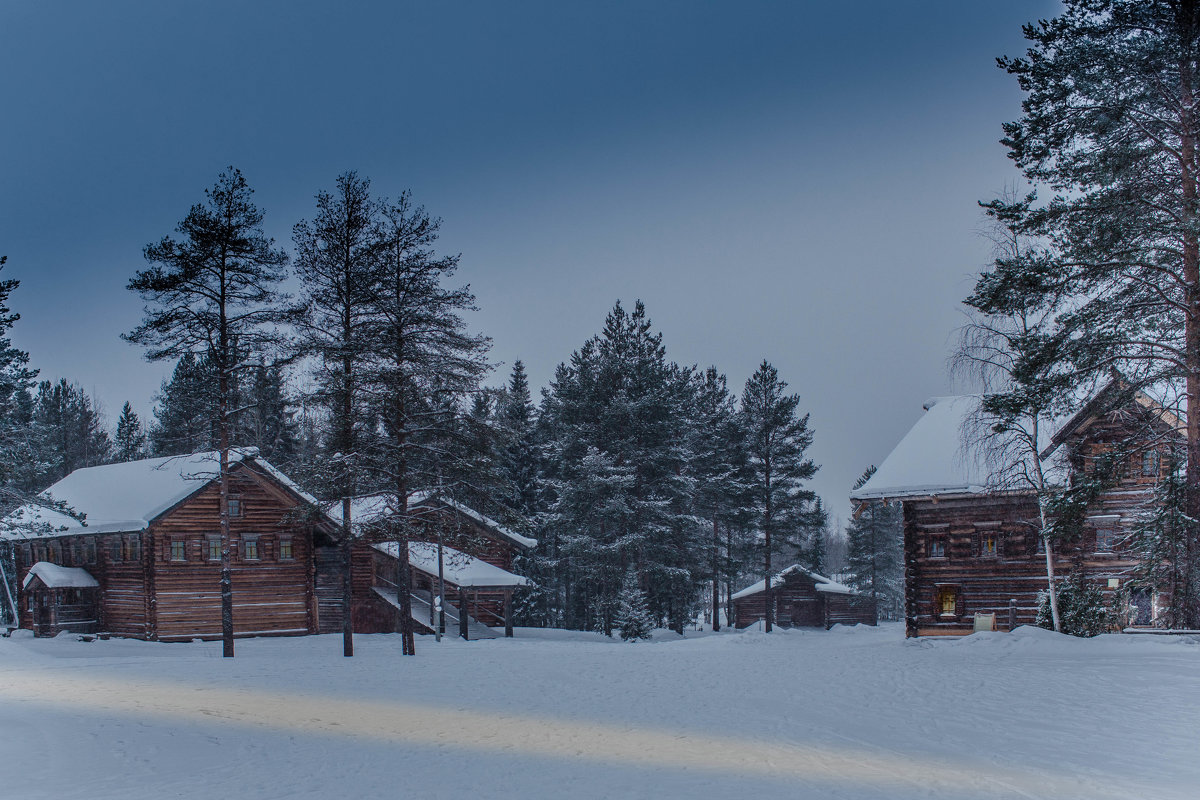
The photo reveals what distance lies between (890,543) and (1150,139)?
210 feet

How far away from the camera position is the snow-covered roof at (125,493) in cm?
3772

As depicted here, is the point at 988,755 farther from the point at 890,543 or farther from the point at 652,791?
the point at 890,543

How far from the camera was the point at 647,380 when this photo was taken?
1874 inches

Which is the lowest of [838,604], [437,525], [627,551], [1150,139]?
[838,604]

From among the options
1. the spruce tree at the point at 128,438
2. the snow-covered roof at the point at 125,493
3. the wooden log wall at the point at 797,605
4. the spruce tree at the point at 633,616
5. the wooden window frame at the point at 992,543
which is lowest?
the wooden log wall at the point at 797,605

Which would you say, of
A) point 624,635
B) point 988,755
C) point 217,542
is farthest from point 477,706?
point 217,542

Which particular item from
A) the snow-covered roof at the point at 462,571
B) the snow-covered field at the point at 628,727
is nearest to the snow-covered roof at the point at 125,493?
the snow-covered roof at the point at 462,571

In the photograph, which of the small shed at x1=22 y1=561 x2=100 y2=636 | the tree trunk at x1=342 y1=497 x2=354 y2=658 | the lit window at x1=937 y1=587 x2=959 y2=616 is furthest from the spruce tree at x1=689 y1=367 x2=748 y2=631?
the small shed at x1=22 y1=561 x2=100 y2=636

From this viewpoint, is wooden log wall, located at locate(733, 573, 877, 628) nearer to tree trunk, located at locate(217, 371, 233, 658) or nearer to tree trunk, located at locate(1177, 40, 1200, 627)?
tree trunk, located at locate(217, 371, 233, 658)

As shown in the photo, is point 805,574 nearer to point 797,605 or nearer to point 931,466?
point 797,605

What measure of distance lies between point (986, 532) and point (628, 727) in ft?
73.6

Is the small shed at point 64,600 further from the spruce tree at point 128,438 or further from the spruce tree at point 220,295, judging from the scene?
the spruce tree at point 128,438

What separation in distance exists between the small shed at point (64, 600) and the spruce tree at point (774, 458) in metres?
34.4

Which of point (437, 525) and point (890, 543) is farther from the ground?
point (437, 525)
